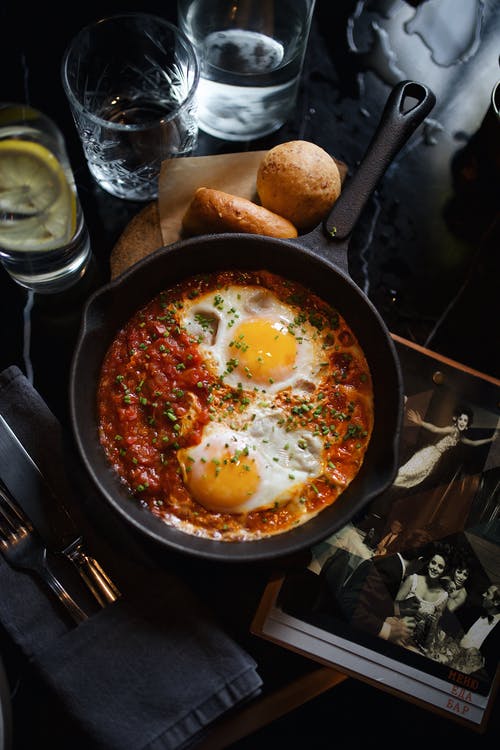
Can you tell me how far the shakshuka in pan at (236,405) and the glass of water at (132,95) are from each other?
2.09 ft

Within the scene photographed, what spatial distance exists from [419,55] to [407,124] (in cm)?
83

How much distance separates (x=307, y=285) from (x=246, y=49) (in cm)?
121

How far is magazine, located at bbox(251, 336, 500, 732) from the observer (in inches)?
116

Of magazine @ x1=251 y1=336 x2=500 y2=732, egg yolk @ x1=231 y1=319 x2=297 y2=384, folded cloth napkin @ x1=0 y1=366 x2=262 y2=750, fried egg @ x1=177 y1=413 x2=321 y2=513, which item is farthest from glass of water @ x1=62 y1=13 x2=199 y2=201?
magazine @ x1=251 y1=336 x2=500 y2=732

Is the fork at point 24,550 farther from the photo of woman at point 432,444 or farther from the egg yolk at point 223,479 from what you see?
the photo of woman at point 432,444

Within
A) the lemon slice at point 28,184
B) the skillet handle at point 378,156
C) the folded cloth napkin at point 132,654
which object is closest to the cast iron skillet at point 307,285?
the skillet handle at point 378,156

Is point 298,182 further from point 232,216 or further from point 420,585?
point 420,585

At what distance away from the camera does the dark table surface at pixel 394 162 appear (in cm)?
330

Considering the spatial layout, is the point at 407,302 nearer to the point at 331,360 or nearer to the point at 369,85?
the point at 331,360

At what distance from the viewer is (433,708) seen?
2936 mm

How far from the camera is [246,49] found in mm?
3408

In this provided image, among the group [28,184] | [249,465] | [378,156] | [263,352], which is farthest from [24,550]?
[378,156]

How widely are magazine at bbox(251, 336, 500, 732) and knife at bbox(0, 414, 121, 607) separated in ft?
2.15

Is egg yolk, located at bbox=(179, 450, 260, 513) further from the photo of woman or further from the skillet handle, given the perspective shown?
the skillet handle
